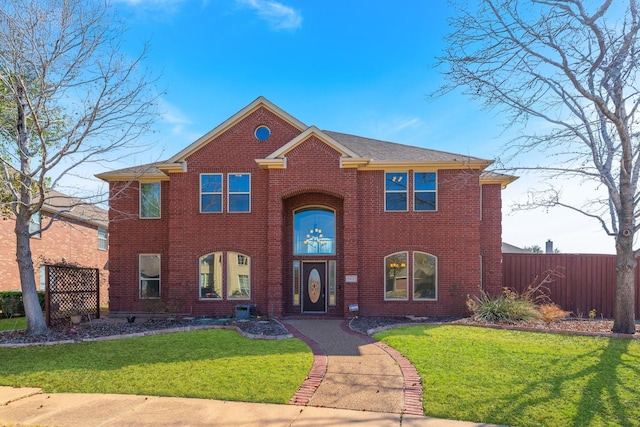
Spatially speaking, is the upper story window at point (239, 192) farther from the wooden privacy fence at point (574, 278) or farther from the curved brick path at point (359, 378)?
the wooden privacy fence at point (574, 278)

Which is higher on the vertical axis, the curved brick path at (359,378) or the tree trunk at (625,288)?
the tree trunk at (625,288)

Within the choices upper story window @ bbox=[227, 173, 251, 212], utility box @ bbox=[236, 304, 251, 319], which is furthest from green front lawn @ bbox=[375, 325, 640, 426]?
upper story window @ bbox=[227, 173, 251, 212]

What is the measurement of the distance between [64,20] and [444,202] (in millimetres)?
12689

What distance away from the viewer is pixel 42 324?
10.9 meters

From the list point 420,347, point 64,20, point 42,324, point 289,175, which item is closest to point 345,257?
point 289,175

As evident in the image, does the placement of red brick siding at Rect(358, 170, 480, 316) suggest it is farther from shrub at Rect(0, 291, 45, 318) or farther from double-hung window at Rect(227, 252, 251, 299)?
shrub at Rect(0, 291, 45, 318)

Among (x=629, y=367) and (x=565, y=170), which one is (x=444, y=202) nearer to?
(x=565, y=170)

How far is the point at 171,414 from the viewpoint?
17.2ft

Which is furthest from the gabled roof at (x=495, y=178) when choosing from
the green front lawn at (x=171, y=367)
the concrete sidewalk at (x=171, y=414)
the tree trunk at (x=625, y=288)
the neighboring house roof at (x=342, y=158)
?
the concrete sidewalk at (x=171, y=414)

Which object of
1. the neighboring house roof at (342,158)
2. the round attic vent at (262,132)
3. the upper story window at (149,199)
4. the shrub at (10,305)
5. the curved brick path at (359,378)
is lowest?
the shrub at (10,305)

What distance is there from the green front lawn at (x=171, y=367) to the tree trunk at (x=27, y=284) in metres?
1.62

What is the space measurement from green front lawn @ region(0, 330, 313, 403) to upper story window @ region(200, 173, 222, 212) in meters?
5.60

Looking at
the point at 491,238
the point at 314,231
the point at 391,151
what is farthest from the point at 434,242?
the point at 314,231

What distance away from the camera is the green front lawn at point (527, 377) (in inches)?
204
